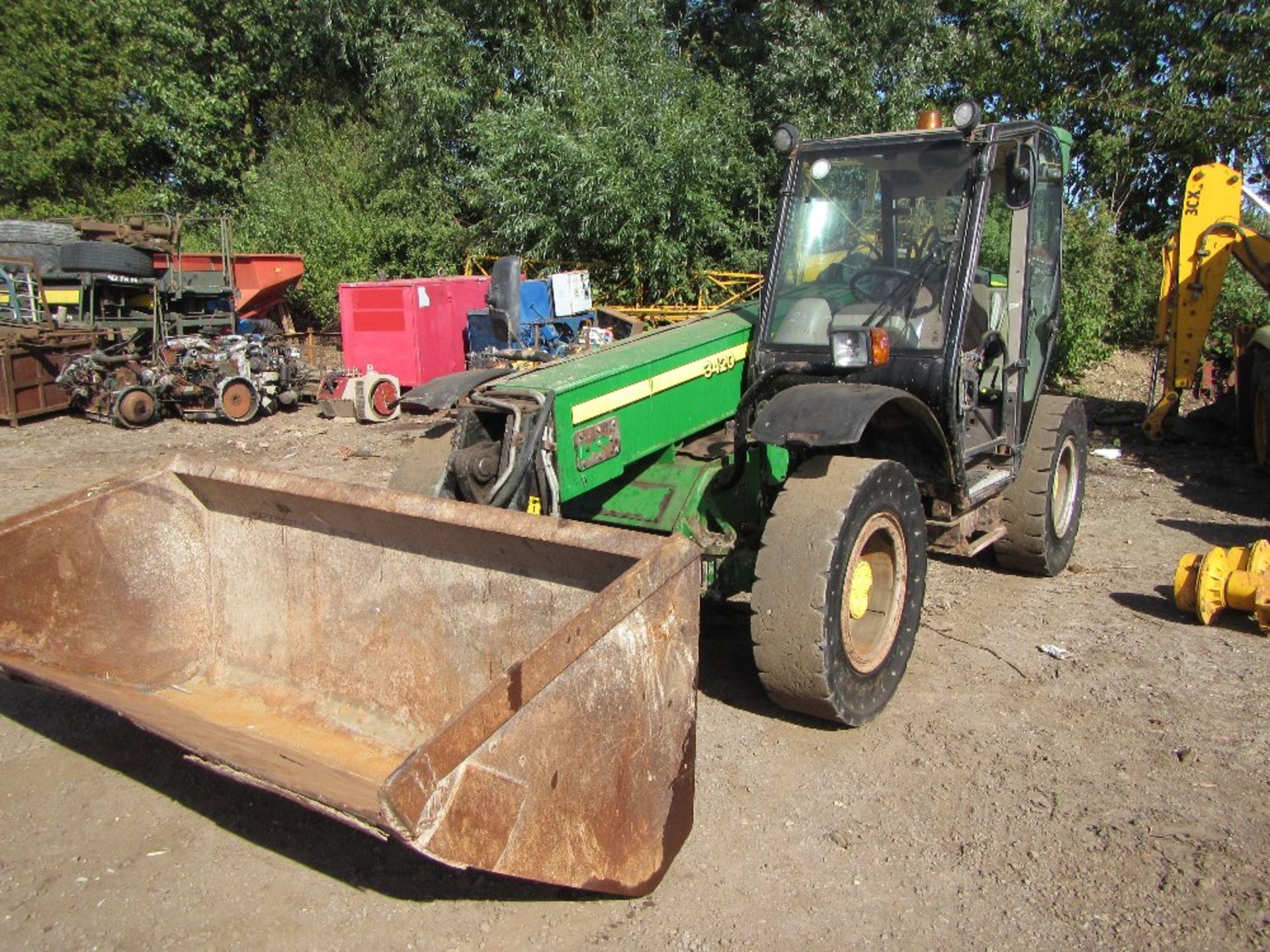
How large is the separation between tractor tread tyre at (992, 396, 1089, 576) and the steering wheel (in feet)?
5.32

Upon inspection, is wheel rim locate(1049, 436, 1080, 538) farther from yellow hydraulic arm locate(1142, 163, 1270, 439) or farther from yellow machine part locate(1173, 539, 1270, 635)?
yellow hydraulic arm locate(1142, 163, 1270, 439)

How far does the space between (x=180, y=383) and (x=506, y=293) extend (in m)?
6.20

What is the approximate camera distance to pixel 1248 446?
9.66 m

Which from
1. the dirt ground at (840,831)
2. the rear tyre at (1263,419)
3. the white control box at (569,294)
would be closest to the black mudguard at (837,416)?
the dirt ground at (840,831)

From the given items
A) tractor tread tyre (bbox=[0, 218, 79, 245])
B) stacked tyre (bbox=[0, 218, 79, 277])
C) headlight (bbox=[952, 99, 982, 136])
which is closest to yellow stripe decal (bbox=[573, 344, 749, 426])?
headlight (bbox=[952, 99, 982, 136])

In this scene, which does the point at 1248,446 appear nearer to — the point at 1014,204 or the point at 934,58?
the point at 1014,204

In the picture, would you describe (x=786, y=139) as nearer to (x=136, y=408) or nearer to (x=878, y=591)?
(x=878, y=591)

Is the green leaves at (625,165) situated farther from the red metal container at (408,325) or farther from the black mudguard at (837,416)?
the black mudguard at (837,416)

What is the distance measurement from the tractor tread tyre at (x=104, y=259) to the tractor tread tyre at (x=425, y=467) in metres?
10.7

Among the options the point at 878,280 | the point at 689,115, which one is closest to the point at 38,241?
the point at 689,115

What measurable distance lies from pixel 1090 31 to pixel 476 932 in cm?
1576

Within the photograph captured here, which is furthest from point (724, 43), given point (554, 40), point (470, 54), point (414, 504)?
point (414, 504)

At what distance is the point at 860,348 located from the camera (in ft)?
15.3

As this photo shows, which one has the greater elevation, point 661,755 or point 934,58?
point 934,58
